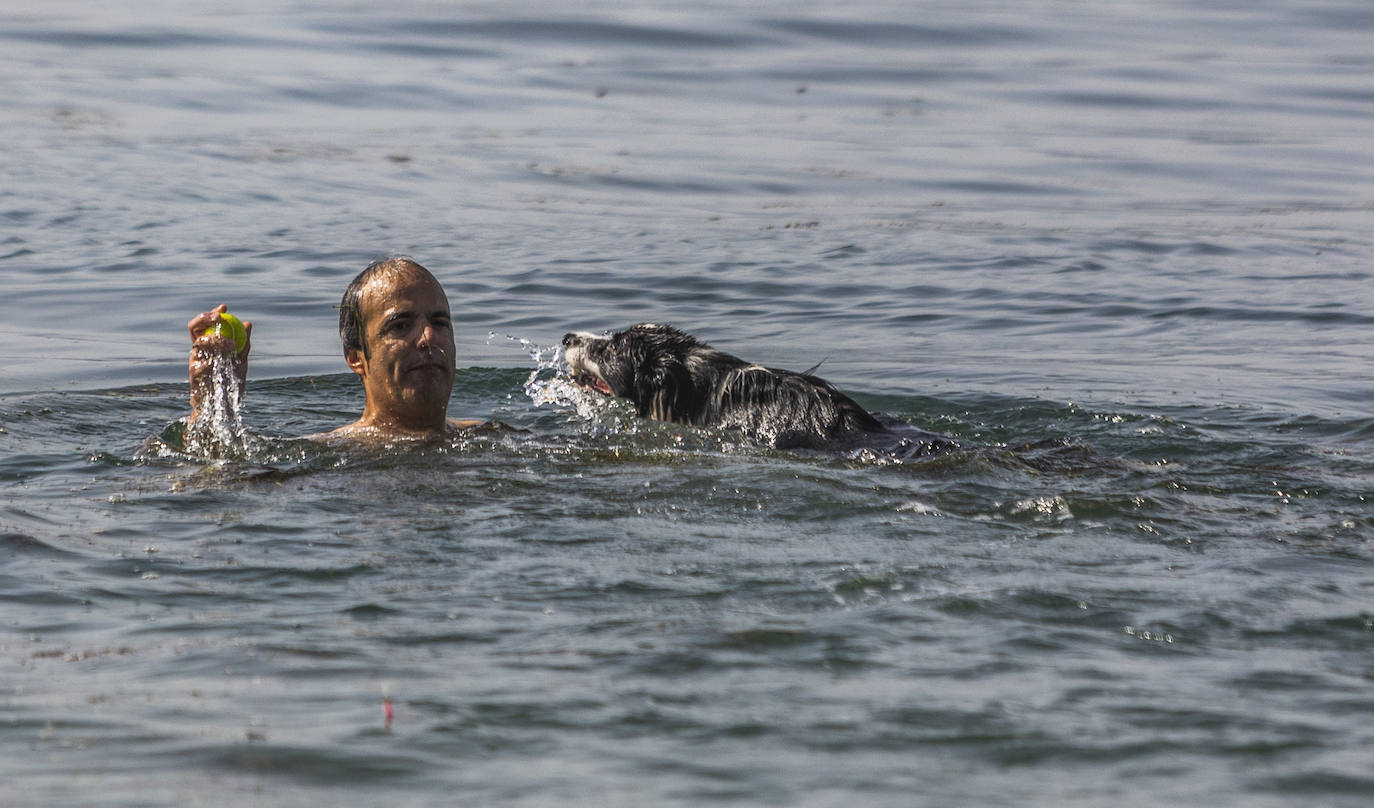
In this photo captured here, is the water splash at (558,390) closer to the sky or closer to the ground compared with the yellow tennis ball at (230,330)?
closer to the ground

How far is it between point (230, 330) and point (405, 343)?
0.78 metres

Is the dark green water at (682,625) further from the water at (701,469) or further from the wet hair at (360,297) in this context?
the wet hair at (360,297)

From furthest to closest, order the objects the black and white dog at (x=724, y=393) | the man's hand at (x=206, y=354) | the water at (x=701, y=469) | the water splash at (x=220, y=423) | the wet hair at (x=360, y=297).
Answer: the wet hair at (x=360, y=297), the black and white dog at (x=724, y=393), the water splash at (x=220, y=423), the man's hand at (x=206, y=354), the water at (x=701, y=469)

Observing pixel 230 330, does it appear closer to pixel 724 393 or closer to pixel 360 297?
pixel 360 297

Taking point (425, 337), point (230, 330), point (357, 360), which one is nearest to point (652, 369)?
point (425, 337)

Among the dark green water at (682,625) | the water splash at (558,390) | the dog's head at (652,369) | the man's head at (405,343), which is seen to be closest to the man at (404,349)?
the man's head at (405,343)

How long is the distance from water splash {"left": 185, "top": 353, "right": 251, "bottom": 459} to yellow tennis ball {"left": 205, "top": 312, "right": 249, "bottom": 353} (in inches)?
4.1

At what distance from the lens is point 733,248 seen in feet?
46.8

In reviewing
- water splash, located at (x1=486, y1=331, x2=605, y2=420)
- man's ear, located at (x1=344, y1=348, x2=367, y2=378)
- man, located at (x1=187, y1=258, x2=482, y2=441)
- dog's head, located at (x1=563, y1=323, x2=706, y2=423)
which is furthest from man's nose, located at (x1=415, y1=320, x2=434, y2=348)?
water splash, located at (x1=486, y1=331, x2=605, y2=420)

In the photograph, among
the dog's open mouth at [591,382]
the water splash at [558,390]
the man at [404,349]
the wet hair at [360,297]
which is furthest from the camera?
the water splash at [558,390]

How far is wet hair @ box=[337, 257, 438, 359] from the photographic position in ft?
24.4

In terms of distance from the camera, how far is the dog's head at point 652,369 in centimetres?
781

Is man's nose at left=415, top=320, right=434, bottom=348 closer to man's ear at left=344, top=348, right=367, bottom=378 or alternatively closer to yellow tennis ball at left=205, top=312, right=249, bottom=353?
man's ear at left=344, top=348, right=367, bottom=378

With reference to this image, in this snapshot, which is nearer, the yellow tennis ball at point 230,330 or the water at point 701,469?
the water at point 701,469
